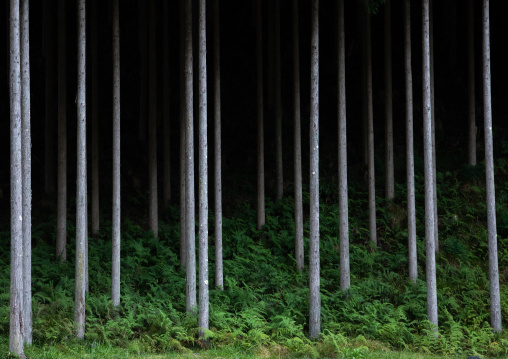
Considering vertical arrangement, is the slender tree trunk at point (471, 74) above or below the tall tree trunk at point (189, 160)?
above

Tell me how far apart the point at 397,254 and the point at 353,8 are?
17.2 meters

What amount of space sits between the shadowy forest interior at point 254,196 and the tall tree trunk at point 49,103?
0.07m

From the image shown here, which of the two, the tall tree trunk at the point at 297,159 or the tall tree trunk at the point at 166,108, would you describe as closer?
the tall tree trunk at the point at 297,159

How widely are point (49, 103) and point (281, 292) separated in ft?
37.3

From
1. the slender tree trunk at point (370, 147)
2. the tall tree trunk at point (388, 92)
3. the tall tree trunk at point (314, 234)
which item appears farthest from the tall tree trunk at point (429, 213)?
the tall tree trunk at point (388, 92)

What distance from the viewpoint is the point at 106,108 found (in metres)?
27.7

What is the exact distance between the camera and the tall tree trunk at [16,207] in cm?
1079

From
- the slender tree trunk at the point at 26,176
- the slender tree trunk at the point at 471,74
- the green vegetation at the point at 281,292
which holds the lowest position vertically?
the green vegetation at the point at 281,292

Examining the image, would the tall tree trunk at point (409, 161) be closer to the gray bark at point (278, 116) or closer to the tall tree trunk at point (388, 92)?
the tall tree trunk at point (388, 92)

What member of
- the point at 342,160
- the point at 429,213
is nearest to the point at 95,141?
the point at 342,160

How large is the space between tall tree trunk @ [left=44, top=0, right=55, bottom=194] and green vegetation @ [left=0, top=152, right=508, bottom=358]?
93.0 inches

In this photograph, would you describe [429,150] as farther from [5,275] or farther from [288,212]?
[5,275]

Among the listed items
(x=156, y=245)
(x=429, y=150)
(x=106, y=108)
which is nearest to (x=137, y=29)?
(x=106, y=108)

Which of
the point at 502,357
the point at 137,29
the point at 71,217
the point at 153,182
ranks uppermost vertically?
the point at 137,29
